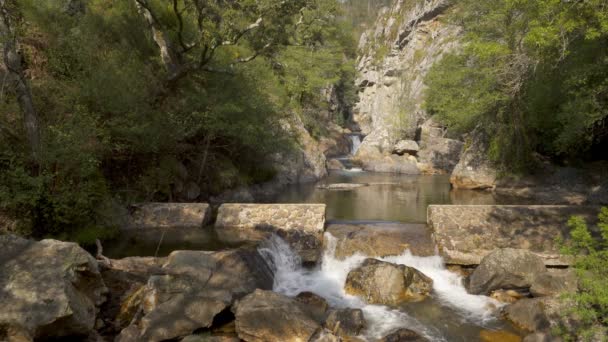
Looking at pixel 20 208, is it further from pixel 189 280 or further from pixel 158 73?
pixel 158 73

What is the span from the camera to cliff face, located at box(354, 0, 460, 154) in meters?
41.5

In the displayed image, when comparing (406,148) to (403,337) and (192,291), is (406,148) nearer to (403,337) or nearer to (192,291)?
(403,337)

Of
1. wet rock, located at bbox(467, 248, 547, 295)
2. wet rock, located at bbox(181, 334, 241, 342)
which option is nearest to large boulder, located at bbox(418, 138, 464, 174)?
wet rock, located at bbox(467, 248, 547, 295)

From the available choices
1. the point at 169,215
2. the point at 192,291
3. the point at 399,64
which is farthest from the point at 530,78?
the point at 399,64

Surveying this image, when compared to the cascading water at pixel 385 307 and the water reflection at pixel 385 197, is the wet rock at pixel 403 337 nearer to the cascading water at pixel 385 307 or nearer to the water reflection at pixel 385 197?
the cascading water at pixel 385 307

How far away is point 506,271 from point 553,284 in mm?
946

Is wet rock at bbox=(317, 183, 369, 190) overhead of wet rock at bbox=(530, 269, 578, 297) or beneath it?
overhead

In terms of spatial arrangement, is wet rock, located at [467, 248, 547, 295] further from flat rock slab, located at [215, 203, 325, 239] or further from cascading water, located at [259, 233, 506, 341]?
flat rock slab, located at [215, 203, 325, 239]

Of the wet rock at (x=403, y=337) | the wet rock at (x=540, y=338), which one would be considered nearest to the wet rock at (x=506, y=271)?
the wet rock at (x=540, y=338)

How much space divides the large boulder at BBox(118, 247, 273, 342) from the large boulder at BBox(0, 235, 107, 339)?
852mm

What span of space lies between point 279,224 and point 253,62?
1280cm

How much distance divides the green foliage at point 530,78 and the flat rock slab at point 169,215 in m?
12.1

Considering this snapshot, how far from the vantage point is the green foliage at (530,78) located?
1074cm

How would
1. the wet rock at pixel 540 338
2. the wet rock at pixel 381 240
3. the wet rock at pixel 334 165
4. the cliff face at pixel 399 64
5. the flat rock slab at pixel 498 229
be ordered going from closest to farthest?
the wet rock at pixel 540 338 < the flat rock slab at pixel 498 229 < the wet rock at pixel 381 240 < the wet rock at pixel 334 165 < the cliff face at pixel 399 64
